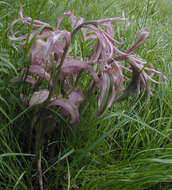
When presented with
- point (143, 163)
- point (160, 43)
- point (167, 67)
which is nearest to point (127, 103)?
point (143, 163)

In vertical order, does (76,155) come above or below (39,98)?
below

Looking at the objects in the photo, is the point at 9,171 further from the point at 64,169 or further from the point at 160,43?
the point at 160,43

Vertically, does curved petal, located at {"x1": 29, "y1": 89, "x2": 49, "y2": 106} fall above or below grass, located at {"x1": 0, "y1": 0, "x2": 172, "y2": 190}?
above

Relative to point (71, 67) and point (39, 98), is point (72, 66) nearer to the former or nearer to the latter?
point (71, 67)

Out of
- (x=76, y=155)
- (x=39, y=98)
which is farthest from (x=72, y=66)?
(x=76, y=155)

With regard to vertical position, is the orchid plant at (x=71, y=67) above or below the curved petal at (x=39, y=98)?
above

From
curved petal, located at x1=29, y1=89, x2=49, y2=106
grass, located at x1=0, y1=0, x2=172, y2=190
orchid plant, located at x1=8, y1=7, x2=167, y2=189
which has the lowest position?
grass, located at x1=0, y1=0, x2=172, y2=190

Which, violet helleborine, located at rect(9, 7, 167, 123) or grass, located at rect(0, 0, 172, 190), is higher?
violet helleborine, located at rect(9, 7, 167, 123)

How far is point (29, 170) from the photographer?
670 mm

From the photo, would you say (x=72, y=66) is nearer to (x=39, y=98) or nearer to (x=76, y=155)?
(x=39, y=98)

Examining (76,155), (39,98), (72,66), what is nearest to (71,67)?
(72,66)

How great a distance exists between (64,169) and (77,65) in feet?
0.97

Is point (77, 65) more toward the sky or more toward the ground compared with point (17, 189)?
more toward the sky

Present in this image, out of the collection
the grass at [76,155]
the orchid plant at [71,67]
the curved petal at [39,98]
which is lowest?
the grass at [76,155]
